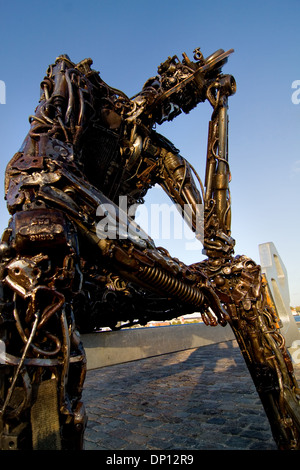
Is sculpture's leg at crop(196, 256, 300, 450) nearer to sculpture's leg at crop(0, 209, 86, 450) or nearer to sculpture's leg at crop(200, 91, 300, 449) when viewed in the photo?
sculpture's leg at crop(200, 91, 300, 449)

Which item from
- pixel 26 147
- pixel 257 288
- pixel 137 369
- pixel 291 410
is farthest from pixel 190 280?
pixel 137 369

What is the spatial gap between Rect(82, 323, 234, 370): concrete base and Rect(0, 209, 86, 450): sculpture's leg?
4688 millimetres

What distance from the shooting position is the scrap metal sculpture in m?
1.36

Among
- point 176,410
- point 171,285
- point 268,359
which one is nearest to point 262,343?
point 268,359

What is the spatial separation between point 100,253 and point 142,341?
6.52 m

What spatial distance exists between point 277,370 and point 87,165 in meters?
2.99

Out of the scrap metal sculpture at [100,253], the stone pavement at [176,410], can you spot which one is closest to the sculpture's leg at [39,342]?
the scrap metal sculpture at [100,253]

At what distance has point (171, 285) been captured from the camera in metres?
2.32

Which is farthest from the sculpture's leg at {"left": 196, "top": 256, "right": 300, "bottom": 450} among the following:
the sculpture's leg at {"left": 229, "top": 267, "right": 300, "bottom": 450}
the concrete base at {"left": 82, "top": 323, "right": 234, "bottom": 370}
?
the concrete base at {"left": 82, "top": 323, "right": 234, "bottom": 370}

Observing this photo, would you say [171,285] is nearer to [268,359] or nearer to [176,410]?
[268,359]

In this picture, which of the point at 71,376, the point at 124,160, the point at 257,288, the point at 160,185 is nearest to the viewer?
the point at 71,376

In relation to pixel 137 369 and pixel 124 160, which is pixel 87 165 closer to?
pixel 124 160

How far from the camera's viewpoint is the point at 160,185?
4598 millimetres

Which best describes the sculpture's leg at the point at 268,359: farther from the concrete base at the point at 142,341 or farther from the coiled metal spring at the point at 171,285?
the concrete base at the point at 142,341
